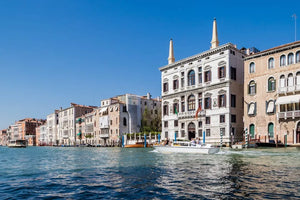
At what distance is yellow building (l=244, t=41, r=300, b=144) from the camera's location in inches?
1157

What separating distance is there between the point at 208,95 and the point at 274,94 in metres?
9.06

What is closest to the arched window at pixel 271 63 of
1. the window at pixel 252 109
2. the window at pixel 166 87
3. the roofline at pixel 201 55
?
the window at pixel 252 109

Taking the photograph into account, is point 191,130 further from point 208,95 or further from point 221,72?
point 221,72

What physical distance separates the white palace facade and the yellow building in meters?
2.30

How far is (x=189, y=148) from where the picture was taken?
78.7 feet

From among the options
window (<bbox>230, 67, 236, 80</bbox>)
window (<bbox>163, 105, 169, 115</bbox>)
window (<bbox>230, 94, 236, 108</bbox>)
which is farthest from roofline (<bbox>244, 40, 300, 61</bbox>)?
window (<bbox>163, 105, 169, 115</bbox>)

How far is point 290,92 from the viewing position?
2969 centimetres

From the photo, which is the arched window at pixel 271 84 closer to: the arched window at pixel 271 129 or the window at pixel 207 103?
the arched window at pixel 271 129

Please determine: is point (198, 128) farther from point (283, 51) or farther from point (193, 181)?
point (193, 181)

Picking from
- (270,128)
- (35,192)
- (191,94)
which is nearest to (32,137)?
(191,94)

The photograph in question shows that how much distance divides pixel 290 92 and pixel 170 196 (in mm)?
26314

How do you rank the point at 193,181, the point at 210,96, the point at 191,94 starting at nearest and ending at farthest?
the point at 193,181, the point at 210,96, the point at 191,94

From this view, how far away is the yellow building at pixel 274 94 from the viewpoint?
2939cm

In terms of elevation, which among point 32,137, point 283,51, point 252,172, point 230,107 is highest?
point 283,51
